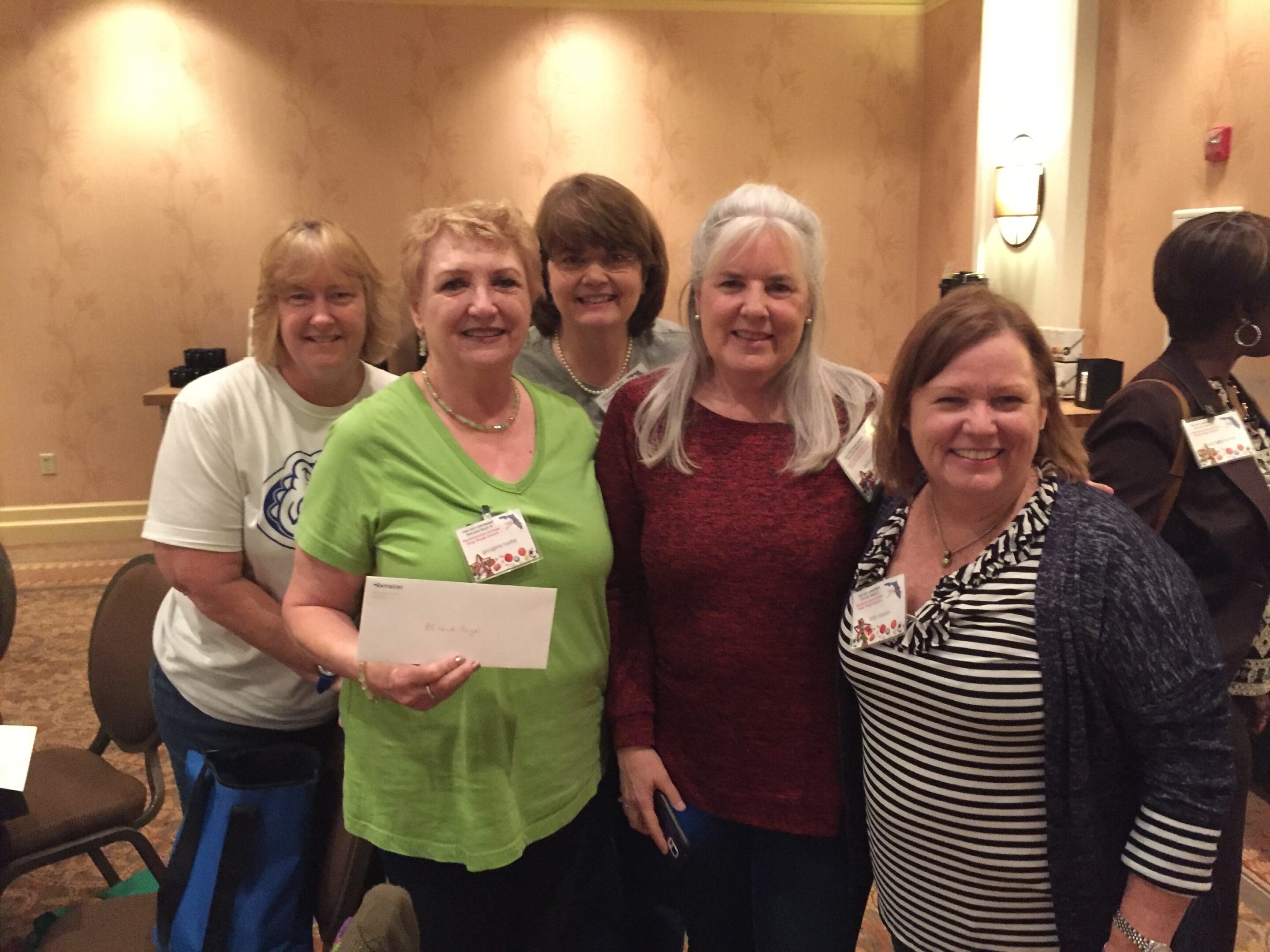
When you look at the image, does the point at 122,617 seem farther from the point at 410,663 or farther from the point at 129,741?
A: the point at 410,663

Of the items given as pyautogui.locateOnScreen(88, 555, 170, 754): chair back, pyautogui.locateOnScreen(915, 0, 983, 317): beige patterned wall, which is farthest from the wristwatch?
pyautogui.locateOnScreen(915, 0, 983, 317): beige patterned wall

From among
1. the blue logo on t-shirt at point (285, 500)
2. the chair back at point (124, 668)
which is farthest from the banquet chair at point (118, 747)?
the blue logo on t-shirt at point (285, 500)

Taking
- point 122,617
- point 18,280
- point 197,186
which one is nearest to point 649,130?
point 197,186

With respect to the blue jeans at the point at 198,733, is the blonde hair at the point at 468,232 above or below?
above

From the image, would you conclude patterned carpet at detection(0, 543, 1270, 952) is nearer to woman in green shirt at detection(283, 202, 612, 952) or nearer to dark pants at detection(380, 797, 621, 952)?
dark pants at detection(380, 797, 621, 952)

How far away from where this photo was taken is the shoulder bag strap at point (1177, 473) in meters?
1.53

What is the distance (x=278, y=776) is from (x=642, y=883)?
2.23 feet

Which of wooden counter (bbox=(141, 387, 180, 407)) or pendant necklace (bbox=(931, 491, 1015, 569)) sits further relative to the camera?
wooden counter (bbox=(141, 387, 180, 407))

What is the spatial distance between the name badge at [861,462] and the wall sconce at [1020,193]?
3495mm

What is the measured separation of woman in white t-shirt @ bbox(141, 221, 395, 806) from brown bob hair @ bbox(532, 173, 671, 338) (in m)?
0.37

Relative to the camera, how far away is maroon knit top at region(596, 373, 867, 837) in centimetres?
132

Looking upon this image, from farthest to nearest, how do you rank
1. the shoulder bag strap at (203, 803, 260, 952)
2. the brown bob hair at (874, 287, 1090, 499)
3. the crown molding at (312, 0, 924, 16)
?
the crown molding at (312, 0, 924, 16) → the shoulder bag strap at (203, 803, 260, 952) → the brown bob hair at (874, 287, 1090, 499)

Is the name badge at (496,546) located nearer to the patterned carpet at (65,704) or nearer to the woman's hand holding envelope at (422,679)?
the woman's hand holding envelope at (422,679)

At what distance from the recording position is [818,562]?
131 cm
